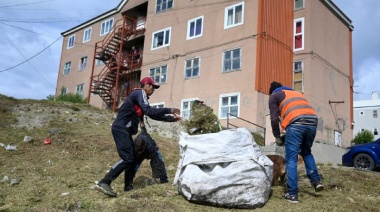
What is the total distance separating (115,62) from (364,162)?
19907 mm

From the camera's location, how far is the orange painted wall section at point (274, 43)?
19391 millimetres

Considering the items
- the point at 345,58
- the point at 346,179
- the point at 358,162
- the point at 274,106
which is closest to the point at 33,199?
the point at 274,106

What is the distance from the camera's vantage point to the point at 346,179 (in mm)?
7398

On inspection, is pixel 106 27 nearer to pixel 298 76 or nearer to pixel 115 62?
pixel 115 62

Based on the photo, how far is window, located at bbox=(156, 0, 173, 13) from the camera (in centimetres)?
2523

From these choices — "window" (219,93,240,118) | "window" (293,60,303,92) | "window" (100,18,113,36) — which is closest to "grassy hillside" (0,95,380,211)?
"window" (219,93,240,118)

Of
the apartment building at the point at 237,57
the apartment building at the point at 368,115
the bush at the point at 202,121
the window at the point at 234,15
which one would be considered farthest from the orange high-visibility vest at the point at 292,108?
the apartment building at the point at 368,115

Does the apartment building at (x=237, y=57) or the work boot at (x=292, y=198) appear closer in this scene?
the work boot at (x=292, y=198)

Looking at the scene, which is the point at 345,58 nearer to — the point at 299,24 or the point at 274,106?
the point at 299,24

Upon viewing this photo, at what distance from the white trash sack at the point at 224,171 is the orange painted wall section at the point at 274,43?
13.7 metres

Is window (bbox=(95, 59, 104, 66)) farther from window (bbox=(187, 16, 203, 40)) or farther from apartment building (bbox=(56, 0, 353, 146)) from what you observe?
window (bbox=(187, 16, 203, 40))

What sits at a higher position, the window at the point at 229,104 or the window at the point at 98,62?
the window at the point at 98,62

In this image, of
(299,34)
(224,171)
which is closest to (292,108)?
(224,171)

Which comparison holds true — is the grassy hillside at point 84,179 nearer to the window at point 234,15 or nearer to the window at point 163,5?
the window at point 234,15
